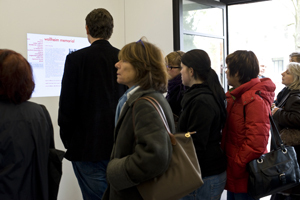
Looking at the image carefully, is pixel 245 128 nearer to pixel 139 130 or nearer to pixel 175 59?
pixel 175 59

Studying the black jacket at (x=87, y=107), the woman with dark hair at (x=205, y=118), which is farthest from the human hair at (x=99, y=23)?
the woman with dark hair at (x=205, y=118)

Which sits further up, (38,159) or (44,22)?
(44,22)

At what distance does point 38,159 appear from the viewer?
65.3 inches

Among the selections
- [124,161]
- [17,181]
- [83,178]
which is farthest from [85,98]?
[124,161]

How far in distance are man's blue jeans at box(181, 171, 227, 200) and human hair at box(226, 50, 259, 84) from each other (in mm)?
696

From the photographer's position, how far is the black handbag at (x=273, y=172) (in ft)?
6.72

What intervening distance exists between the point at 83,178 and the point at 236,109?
113cm

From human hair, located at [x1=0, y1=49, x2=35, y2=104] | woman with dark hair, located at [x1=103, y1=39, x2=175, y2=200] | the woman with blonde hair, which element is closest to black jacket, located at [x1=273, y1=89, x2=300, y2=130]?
the woman with blonde hair

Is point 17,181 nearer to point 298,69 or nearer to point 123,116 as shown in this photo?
point 123,116

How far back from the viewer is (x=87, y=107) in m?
2.16

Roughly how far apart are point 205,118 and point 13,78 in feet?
3.41

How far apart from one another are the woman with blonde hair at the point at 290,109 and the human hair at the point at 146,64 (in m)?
1.65

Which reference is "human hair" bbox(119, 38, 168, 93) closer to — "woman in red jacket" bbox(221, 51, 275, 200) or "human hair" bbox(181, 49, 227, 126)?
"human hair" bbox(181, 49, 227, 126)

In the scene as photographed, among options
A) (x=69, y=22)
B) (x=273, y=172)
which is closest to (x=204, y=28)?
(x=69, y=22)
